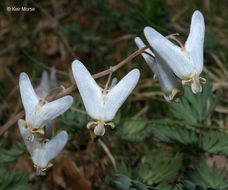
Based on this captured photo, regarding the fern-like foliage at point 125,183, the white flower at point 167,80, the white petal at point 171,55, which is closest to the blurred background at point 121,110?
the fern-like foliage at point 125,183

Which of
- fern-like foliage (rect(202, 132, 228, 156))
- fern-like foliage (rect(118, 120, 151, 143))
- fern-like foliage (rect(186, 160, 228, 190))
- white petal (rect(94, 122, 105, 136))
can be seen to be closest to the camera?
white petal (rect(94, 122, 105, 136))

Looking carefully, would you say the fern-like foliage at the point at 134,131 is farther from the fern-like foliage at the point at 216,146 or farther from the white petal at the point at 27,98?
the white petal at the point at 27,98

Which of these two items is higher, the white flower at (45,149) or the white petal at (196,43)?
the white petal at (196,43)

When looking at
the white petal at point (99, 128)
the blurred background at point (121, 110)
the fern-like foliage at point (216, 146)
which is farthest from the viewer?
the blurred background at point (121, 110)

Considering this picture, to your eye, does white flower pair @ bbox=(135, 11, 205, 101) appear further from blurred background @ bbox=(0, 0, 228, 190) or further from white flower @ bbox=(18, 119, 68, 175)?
white flower @ bbox=(18, 119, 68, 175)

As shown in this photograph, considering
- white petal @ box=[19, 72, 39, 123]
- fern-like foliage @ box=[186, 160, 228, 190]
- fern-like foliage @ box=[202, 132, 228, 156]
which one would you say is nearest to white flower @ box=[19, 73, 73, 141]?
white petal @ box=[19, 72, 39, 123]

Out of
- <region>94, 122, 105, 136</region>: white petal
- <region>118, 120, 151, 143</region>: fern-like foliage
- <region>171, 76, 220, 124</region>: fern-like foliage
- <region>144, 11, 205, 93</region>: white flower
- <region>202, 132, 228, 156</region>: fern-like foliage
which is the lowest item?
<region>202, 132, 228, 156</region>: fern-like foliage
